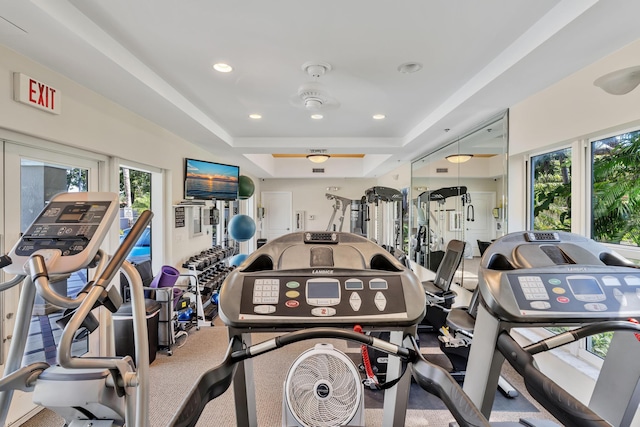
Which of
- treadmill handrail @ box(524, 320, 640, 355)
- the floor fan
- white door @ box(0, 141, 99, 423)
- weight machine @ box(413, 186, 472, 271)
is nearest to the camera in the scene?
treadmill handrail @ box(524, 320, 640, 355)

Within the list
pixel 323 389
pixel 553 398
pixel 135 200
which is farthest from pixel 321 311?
pixel 135 200

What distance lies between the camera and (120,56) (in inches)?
84.4

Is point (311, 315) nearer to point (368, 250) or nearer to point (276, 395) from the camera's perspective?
point (368, 250)

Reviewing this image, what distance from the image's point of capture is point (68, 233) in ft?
4.12

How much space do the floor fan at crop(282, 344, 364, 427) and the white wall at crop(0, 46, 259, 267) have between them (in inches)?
88.4

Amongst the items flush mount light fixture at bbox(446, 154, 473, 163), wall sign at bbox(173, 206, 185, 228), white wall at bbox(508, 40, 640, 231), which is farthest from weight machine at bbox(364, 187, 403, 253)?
wall sign at bbox(173, 206, 185, 228)

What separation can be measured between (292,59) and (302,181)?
6947mm

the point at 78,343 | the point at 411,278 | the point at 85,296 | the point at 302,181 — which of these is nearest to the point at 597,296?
the point at 411,278

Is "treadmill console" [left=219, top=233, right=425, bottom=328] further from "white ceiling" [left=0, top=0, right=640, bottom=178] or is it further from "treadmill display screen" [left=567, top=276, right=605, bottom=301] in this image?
"white ceiling" [left=0, top=0, right=640, bottom=178]

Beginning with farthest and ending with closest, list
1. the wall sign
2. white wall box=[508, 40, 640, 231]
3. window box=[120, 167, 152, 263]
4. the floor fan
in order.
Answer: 1. the wall sign
2. window box=[120, 167, 152, 263]
3. white wall box=[508, 40, 640, 231]
4. the floor fan

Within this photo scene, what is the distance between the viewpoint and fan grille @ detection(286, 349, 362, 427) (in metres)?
1.36

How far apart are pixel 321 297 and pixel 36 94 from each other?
235 centimetres

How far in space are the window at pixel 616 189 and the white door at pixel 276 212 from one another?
7.59 metres

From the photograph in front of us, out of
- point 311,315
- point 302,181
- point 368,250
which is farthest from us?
point 302,181
